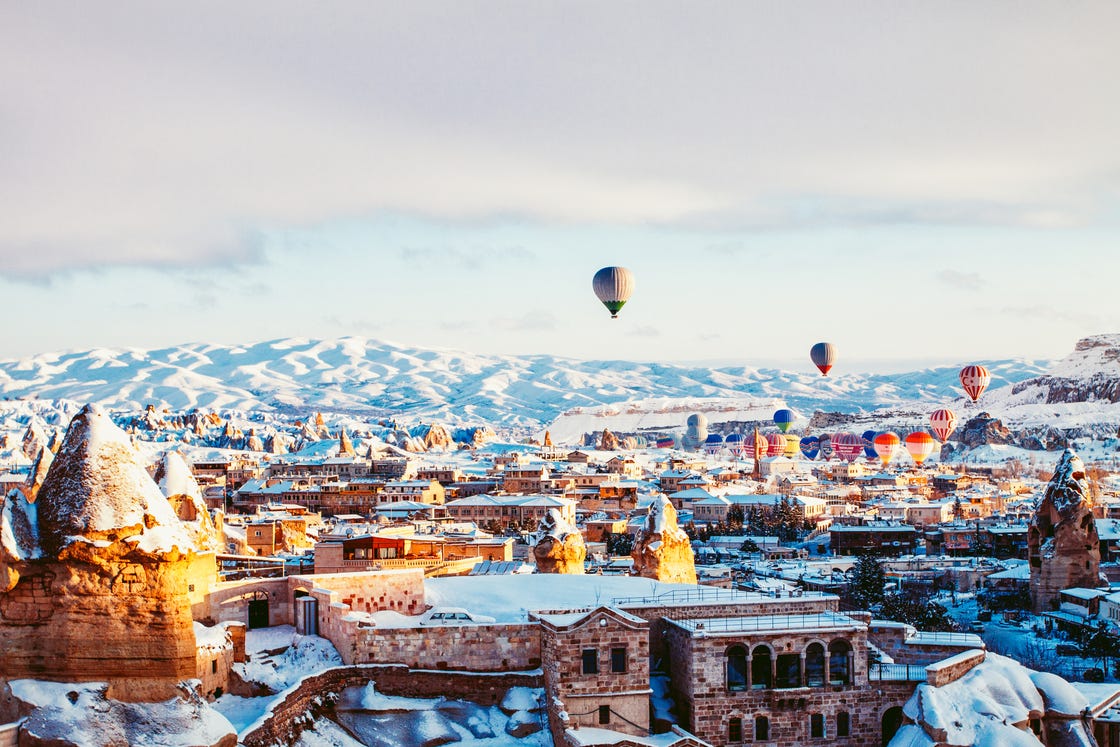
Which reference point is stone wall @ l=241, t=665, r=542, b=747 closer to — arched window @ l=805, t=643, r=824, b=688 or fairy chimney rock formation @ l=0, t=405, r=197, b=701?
fairy chimney rock formation @ l=0, t=405, r=197, b=701

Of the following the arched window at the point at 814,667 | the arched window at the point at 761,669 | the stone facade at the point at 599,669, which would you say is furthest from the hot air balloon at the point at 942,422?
the stone facade at the point at 599,669

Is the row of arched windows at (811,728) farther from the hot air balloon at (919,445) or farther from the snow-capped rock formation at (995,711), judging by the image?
the hot air balloon at (919,445)

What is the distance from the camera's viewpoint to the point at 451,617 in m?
34.9

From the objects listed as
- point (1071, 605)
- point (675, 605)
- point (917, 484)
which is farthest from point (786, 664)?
point (917, 484)

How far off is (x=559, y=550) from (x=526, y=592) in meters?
8.73

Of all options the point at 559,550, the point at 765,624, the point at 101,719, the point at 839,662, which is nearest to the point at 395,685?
the point at 765,624

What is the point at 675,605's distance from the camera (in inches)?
1414

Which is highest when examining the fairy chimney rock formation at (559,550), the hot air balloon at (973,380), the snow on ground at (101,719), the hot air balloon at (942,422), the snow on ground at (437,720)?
the hot air balloon at (973,380)

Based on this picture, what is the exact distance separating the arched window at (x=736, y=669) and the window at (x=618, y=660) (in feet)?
→ 8.75

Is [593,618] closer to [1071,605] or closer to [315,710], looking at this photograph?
[315,710]

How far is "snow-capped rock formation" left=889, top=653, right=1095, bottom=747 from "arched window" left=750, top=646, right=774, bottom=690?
138 inches

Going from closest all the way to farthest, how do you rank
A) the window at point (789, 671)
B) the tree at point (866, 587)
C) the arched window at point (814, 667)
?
1. the window at point (789, 671)
2. the arched window at point (814, 667)
3. the tree at point (866, 587)

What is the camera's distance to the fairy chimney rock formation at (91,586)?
23.3m

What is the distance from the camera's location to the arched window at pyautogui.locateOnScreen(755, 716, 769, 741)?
34.6 meters
